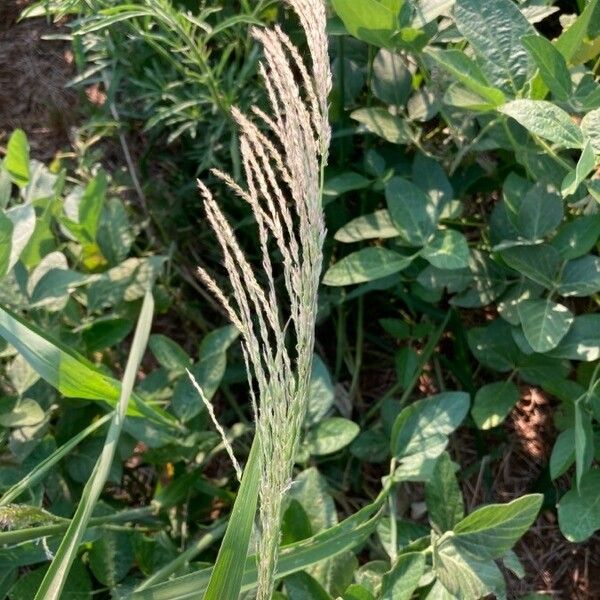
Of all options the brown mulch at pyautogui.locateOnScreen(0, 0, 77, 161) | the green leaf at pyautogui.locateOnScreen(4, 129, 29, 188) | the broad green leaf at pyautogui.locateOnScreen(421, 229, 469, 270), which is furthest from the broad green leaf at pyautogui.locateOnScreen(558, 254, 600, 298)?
the brown mulch at pyautogui.locateOnScreen(0, 0, 77, 161)

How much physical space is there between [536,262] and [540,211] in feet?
0.25

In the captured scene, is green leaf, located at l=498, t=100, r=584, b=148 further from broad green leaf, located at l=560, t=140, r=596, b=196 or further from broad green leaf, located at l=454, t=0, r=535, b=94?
broad green leaf, located at l=454, t=0, r=535, b=94

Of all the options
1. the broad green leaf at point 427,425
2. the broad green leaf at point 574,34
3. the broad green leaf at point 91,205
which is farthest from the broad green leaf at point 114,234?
the broad green leaf at point 574,34

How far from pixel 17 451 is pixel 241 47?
2.70ft

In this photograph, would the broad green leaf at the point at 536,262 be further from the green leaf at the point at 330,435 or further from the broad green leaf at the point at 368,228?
the green leaf at the point at 330,435

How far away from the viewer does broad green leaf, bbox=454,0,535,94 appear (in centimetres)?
109

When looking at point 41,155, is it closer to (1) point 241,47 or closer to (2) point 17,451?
(1) point 241,47

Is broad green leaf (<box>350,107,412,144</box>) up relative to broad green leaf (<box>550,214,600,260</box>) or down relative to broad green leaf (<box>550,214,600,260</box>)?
up

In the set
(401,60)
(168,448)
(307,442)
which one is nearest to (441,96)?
(401,60)

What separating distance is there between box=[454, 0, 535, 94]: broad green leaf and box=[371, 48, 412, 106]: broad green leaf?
0.31 m

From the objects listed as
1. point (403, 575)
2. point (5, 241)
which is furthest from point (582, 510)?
point (5, 241)

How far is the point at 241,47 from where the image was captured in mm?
1603

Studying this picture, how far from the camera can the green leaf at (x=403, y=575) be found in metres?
1.14

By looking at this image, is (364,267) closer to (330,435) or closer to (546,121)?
(330,435)
